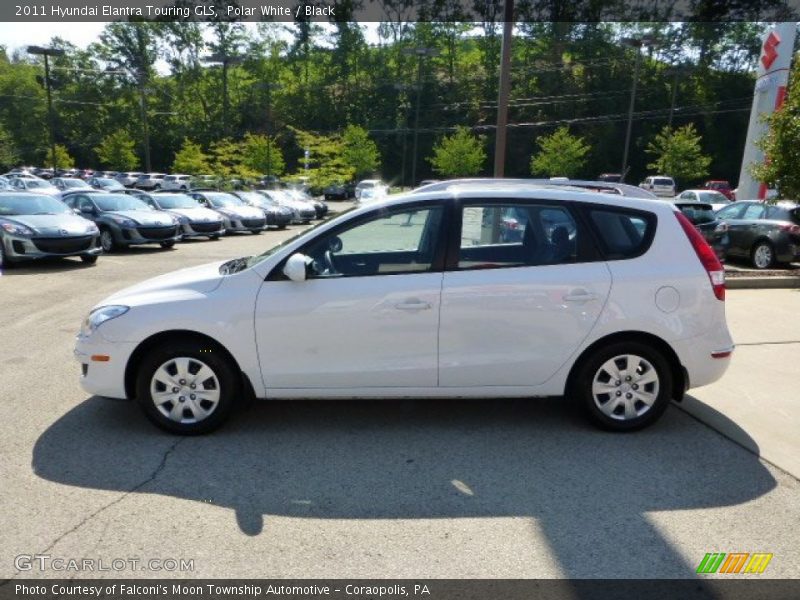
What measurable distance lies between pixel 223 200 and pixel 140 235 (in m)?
7.34

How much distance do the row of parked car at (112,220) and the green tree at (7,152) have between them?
56.9m

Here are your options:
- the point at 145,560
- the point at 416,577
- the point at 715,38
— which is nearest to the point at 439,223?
the point at 416,577

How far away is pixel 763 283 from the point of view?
9672 mm

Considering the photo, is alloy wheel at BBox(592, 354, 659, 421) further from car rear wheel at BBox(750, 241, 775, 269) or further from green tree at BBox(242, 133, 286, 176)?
green tree at BBox(242, 133, 286, 176)

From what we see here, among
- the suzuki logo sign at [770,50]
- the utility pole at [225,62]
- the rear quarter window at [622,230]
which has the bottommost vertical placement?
the rear quarter window at [622,230]

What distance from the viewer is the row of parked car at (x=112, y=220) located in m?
11.0

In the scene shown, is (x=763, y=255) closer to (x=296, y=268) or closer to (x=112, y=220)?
(x=296, y=268)

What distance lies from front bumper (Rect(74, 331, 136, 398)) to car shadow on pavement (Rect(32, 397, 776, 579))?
0.35 metres

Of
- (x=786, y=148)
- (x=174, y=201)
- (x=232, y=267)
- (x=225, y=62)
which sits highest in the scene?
(x=225, y=62)

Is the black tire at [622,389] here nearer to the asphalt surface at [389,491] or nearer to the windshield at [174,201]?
the asphalt surface at [389,491]

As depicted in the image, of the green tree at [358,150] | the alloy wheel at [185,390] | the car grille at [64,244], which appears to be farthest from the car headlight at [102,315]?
the green tree at [358,150]

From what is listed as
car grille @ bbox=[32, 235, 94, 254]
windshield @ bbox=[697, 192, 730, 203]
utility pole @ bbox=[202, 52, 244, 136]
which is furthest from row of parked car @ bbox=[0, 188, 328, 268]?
windshield @ bbox=[697, 192, 730, 203]

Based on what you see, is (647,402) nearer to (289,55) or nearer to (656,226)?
(656,226)

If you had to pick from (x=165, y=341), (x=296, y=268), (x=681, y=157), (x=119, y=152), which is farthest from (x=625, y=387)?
(x=119, y=152)
